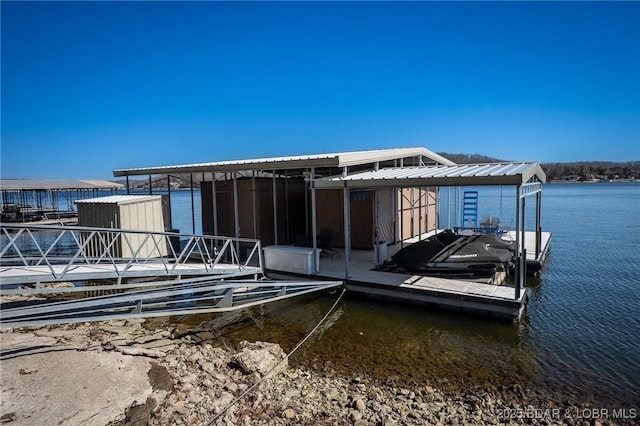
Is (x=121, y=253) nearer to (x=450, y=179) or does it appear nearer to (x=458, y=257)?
(x=450, y=179)

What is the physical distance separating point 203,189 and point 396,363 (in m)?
9.78

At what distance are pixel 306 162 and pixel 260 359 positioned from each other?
489 cm

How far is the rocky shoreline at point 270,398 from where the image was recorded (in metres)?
4.64

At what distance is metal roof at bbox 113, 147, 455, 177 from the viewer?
A: 942 centimetres

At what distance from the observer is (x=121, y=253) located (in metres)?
10.8

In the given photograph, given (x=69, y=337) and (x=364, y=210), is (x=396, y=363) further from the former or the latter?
(x=364, y=210)

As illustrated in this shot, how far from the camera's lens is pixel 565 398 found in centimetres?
514

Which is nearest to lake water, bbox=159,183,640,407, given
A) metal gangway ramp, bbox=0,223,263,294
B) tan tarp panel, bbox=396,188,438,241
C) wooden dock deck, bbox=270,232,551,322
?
wooden dock deck, bbox=270,232,551,322

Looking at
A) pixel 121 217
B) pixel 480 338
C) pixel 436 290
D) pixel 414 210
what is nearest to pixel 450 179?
pixel 436 290

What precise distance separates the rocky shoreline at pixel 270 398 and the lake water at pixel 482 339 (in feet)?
1.14

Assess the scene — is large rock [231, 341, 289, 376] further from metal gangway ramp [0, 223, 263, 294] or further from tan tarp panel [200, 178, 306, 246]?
tan tarp panel [200, 178, 306, 246]

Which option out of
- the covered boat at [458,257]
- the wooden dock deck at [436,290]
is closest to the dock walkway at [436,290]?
the wooden dock deck at [436,290]

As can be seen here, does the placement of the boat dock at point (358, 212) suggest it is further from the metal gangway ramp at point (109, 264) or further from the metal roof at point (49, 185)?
the metal roof at point (49, 185)

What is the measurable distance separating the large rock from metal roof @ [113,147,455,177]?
14.2 ft
